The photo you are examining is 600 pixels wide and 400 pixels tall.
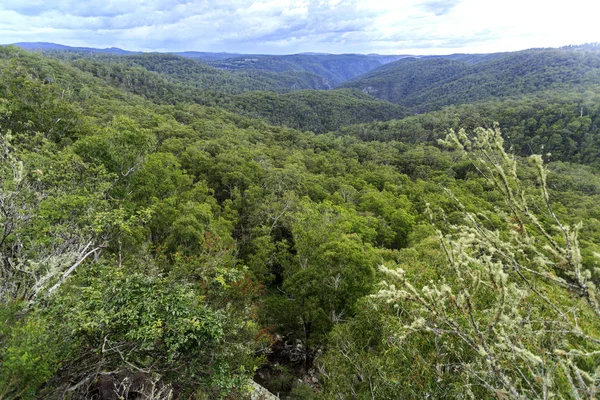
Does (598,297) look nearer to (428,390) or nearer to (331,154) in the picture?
(428,390)

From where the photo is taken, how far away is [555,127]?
92.8 metres

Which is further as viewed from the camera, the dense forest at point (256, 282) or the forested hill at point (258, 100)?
the forested hill at point (258, 100)

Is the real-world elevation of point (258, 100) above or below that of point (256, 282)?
above

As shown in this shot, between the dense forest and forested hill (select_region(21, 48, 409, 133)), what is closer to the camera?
the dense forest

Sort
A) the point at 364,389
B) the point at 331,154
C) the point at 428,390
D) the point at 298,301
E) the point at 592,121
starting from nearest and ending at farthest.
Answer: the point at 428,390
the point at 364,389
the point at 298,301
the point at 331,154
the point at 592,121

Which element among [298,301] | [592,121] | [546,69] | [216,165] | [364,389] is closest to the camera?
[364,389]

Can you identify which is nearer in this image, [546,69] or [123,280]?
[123,280]

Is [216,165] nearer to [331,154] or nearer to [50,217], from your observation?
[50,217]

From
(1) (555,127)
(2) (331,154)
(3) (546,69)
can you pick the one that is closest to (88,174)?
(2) (331,154)

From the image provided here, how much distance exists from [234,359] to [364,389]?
11.9ft

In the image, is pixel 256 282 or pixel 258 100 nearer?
pixel 256 282

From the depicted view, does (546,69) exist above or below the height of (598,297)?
above

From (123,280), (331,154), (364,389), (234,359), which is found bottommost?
(331,154)

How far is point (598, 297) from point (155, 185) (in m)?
19.5
